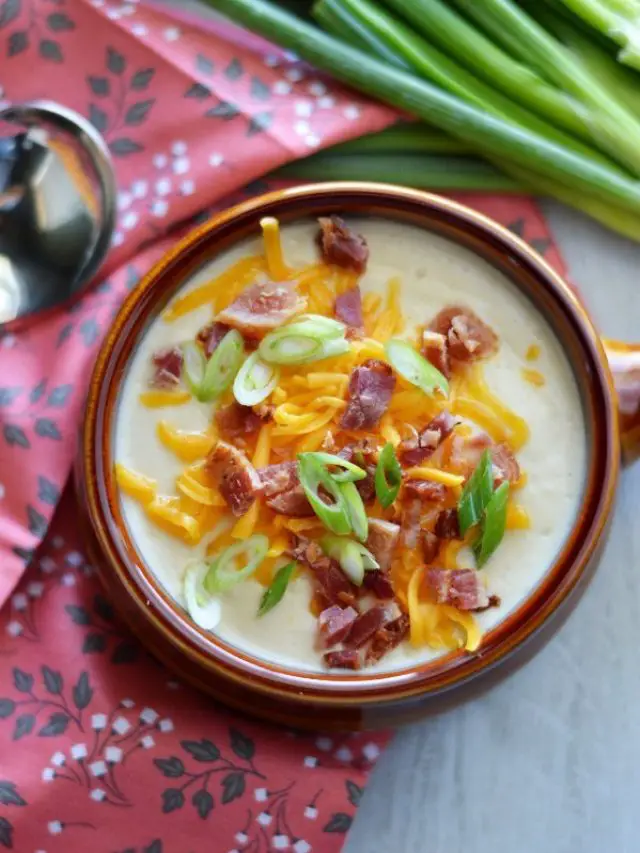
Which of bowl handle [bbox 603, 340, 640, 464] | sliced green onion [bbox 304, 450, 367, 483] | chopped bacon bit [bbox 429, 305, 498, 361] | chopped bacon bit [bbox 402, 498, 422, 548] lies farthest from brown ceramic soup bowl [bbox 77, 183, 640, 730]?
sliced green onion [bbox 304, 450, 367, 483]

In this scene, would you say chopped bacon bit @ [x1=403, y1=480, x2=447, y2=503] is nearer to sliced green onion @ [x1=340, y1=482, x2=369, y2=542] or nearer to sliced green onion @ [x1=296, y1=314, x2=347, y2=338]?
sliced green onion @ [x1=340, y1=482, x2=369, y2=542]

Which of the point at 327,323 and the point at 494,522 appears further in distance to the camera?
the point at 327,323

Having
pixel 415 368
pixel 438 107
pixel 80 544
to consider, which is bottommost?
pixel 80 544

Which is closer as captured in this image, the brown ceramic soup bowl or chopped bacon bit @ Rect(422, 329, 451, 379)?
the brown ceramic soup bowl

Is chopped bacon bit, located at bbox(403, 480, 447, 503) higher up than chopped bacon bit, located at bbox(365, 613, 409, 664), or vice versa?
chopped bacon bit, located at bbox(403, 480, 447, 503)

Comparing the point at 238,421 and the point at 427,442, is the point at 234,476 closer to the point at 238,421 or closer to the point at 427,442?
the point at 238,421

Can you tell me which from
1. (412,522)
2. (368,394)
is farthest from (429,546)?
(368,394)
